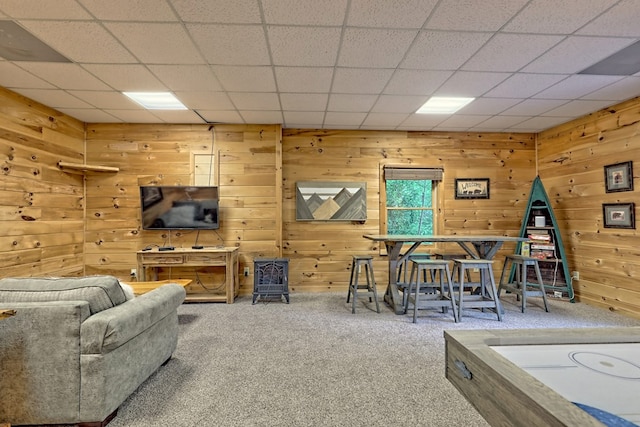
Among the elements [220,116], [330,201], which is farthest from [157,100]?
[330,201]

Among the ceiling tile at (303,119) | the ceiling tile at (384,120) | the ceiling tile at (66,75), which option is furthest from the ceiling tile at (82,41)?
the ceiling tile at (384,120)

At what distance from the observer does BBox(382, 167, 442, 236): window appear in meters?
5.09

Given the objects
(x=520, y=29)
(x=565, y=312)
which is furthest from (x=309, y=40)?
(x=565, y=312)

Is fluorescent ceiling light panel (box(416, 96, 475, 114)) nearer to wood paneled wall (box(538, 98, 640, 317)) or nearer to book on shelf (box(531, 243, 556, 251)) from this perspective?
wood paneled wall (box(538, 98, 640, 317))

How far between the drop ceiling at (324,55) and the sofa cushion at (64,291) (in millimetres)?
1832

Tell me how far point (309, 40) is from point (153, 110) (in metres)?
2.68

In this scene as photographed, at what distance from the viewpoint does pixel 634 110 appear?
3572 mm

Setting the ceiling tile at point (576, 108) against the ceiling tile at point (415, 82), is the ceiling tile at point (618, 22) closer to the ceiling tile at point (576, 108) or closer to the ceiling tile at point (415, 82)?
the ceiling tile at point (415, 82)

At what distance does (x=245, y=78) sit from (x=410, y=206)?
11.0 ft

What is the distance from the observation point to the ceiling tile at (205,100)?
348 centimetres

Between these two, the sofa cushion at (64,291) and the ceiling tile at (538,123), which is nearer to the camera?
the sofa cushion at (64,291)

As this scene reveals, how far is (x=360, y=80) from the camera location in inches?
124

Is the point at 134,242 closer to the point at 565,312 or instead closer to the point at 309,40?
the point at 309,40

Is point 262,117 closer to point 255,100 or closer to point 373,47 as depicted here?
point 255,100
